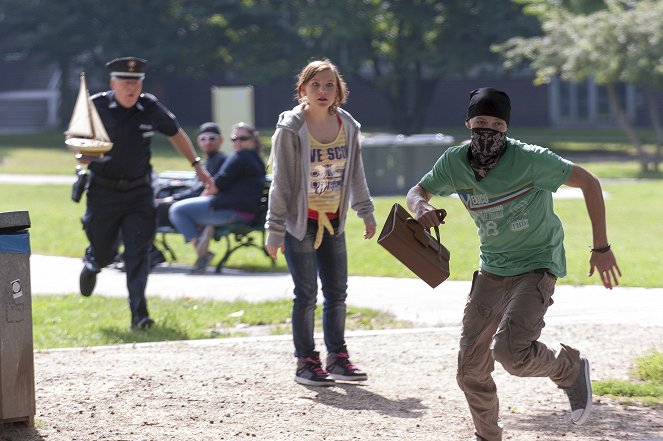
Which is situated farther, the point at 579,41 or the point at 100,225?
the point at 579,41

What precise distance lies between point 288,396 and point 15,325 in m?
1.57

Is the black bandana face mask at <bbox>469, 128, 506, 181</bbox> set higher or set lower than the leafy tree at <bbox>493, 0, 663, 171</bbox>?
lower

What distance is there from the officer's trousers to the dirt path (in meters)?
0.88

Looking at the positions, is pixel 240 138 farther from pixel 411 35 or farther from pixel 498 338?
pixel 411 35

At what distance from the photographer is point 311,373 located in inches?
286

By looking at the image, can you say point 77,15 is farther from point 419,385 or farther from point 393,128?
point 419,385

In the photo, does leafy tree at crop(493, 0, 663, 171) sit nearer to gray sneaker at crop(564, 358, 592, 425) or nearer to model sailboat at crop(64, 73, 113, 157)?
model sailboat at crop(64, 73, 113, 157)

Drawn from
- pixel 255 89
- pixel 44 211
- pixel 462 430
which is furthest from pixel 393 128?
pixel 462 430

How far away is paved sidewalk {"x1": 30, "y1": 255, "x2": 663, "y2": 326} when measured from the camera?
9.50 meters

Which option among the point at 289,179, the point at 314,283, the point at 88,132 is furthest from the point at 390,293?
the point at 289,179

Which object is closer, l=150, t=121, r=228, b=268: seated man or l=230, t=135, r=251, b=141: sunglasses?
l=230, t=135, r=251, b=141: sunglasses

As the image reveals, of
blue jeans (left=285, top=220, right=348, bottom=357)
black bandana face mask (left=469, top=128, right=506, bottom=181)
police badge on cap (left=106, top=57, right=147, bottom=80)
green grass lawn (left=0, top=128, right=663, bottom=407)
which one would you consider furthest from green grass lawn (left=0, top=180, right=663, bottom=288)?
black bandana face mask (left=469, top=128, right=506, bottom=181)

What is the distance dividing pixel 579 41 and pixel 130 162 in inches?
922

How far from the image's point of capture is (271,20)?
44656 millimetres
